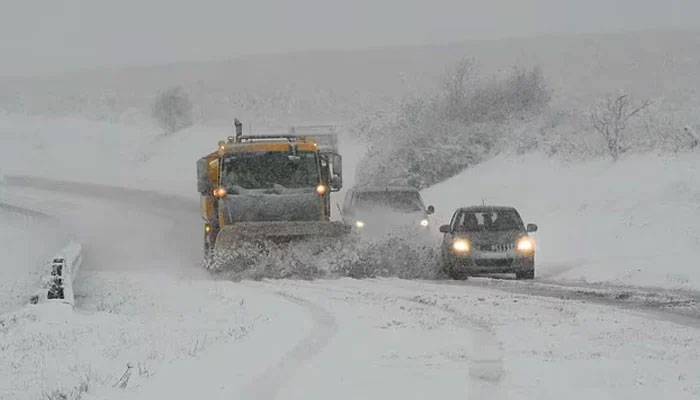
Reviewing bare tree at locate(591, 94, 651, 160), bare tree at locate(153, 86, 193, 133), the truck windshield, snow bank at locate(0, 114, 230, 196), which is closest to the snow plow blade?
the truck windshield

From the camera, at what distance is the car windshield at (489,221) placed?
2036 centimetres

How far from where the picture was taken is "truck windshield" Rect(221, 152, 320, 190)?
20422 millimetres

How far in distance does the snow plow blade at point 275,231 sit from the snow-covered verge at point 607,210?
4.25 m

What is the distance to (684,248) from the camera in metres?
22.1

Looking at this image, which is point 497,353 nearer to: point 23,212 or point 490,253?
point 490,253

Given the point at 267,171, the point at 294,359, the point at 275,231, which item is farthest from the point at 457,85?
the point at 294,359

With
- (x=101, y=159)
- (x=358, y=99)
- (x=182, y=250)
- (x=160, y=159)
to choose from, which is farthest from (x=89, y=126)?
(x=182, y=250)

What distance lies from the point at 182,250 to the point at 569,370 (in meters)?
20.9

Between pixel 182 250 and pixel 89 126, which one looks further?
pixel 89 126

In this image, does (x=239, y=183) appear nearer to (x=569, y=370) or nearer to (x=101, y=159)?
(x=569, y=370)

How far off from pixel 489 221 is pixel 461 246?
1.27m

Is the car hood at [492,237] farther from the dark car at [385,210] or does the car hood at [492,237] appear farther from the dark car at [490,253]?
the dark car at [385,210]

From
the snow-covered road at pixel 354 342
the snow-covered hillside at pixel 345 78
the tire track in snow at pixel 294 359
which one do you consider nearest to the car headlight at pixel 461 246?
the snow-covered road at pixel 354 342

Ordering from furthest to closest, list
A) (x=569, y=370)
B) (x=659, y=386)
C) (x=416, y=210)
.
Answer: (x=416, y=210) → (x=569, y=370) → (x=659, y=386)
